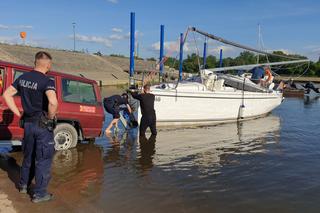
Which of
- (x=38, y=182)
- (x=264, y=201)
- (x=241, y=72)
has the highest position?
(x=241, y=72)

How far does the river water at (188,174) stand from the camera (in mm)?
5977

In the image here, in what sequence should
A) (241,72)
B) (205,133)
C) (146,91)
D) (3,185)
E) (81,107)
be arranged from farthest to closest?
(241,72), (205,133), (146,91), (81,107), (3,185)

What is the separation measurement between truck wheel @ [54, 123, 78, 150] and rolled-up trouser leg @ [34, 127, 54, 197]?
11.0 ft

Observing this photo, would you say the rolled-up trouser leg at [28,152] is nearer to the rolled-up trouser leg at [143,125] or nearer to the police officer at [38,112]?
the police officer at [38,112]

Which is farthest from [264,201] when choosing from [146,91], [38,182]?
[146,91]

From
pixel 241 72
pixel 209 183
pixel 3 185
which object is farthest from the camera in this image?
pixel 241 72

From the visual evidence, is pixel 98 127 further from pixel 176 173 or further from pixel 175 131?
pixel 175 131

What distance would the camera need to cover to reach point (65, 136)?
29.1 feet

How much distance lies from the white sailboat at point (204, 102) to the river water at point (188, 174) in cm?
192

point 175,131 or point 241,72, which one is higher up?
point 241,72

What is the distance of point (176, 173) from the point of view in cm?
777

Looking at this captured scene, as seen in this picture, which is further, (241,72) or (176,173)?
(241,72)

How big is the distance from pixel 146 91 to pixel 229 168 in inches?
168

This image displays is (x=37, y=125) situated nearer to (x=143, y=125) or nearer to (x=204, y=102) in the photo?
(x=143, y=125)
